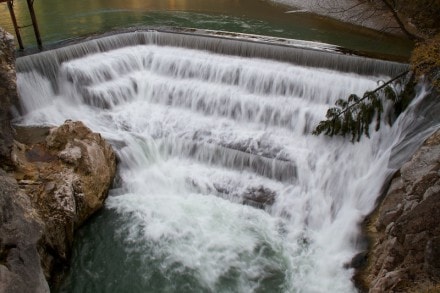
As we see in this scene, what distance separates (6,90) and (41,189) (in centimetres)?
258

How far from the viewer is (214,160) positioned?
12.2 meters

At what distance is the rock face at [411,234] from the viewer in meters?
6.53

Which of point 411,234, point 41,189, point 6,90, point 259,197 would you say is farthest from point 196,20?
point 411,234

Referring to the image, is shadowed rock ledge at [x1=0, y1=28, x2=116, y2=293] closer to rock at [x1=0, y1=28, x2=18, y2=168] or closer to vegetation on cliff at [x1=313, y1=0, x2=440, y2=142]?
rock at [x1=0, y1=28, x2=18, y2=168]

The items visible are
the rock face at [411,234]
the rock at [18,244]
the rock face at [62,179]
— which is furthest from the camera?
the rock face at [62,179]

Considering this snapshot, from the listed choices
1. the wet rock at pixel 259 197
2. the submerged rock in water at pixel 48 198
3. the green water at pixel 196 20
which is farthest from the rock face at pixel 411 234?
the green water at pixel 196 20

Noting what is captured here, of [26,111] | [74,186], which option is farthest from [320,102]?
[26,111]

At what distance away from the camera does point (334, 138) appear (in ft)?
37.3

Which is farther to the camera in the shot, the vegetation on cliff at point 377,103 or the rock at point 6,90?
the vegetation on cliff at point 377,103

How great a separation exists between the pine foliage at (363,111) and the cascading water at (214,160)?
0.40m

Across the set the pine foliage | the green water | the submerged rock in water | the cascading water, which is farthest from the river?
the green water

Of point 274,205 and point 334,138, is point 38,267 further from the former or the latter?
point 334,138

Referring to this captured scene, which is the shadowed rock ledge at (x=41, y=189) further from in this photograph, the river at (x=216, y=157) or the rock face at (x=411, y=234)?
the rock face at (x=411, y=234)

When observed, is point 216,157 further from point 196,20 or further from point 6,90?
point 196,20
